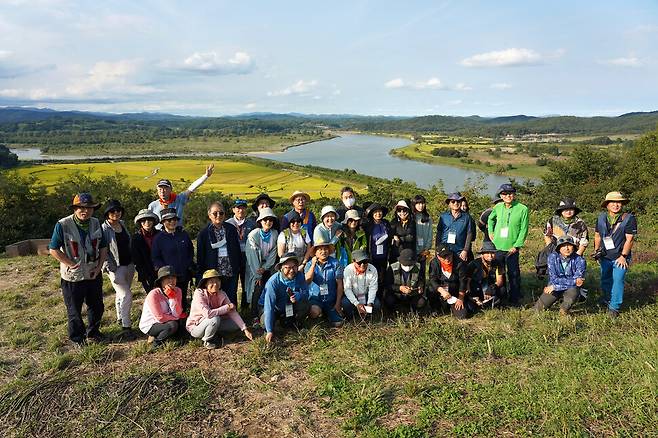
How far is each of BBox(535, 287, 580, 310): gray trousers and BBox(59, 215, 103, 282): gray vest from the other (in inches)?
208

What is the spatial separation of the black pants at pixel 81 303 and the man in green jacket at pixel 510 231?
4820 millimetres

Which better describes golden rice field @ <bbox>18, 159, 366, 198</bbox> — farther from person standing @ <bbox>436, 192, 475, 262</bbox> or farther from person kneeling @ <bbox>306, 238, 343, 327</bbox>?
person kneeling @ <bbox>306, 238, 343, 327</bbox>

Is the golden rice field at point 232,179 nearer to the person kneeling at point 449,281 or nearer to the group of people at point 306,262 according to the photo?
the group of people at point 306,262

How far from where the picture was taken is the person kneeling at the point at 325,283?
489 cm

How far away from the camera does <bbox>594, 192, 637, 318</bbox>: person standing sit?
4.89 m

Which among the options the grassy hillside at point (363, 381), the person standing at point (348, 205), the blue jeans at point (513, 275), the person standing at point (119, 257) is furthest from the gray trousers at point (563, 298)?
the person standing at point (119, 257)

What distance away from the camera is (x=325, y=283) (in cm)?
495

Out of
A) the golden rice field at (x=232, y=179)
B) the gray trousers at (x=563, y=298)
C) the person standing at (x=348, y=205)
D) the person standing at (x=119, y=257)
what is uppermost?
the person standing at (x=348, y=205)

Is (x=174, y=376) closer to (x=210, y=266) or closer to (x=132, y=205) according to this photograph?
(x=210, y=266)

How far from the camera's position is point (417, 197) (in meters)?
5.40

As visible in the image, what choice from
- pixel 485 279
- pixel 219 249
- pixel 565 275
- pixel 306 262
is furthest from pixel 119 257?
pixel 565 275

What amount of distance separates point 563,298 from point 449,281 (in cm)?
139

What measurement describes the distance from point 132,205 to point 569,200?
29.2 m

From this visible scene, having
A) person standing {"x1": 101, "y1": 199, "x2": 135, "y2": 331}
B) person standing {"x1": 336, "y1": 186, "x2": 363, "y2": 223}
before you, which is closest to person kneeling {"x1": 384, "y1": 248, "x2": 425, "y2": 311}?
person standing {"x1": 336, "y1": 186, "x2": 363, "y2": 223}
